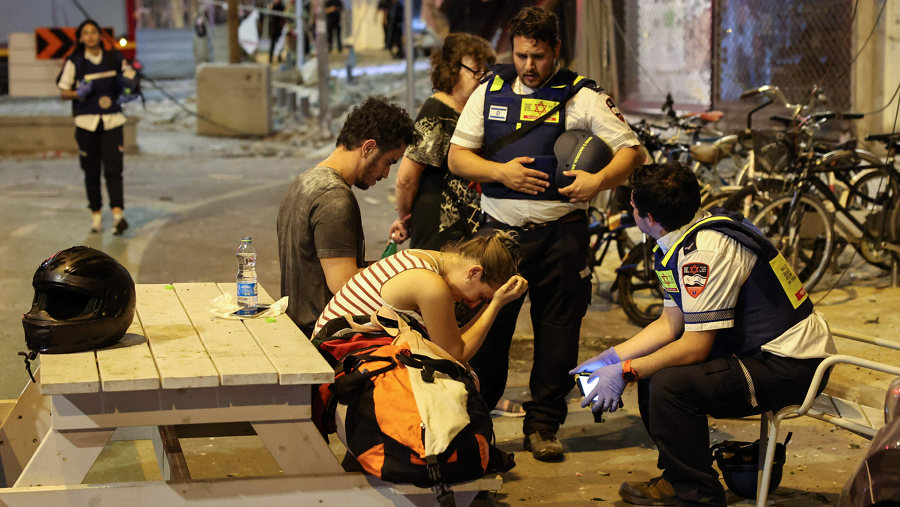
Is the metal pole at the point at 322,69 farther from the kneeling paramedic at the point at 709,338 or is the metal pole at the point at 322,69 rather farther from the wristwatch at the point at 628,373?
the wristwatch at the point at 628,373

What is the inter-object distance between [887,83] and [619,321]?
392 cm

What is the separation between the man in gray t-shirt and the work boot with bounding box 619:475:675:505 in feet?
4.80

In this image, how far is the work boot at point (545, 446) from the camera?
4.12 metres

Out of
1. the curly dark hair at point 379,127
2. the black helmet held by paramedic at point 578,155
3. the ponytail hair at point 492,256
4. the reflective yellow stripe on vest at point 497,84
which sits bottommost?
the ponytail hair at point 492,256

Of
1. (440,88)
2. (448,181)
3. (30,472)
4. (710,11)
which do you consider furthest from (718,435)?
(710,11)

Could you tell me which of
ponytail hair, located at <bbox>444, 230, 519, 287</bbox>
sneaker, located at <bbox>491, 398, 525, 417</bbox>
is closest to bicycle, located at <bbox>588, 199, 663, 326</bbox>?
sneaker, located at <bbox>491, 398, 525, 417</bbox>

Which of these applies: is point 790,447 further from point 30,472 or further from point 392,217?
point 392,217

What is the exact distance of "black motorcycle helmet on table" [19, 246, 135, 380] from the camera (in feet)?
9.30

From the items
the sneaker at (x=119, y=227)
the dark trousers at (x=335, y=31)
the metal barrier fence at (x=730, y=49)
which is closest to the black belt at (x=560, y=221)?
the metal barrier fence at (x=730, y=49)

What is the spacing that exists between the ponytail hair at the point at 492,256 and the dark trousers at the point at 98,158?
6129mm

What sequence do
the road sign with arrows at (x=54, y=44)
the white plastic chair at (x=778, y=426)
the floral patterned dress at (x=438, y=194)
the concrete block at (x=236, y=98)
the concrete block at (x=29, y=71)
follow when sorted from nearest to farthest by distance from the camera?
the white plastic chair at (x=778, y=426) < the floral patterned dress at (x=438, y=194) < the road sign with arrows at (x=54, y=44) < the concrete block at (x=29, y=71) < the concrete block at (x=236, y=98)

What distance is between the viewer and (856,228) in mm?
7102

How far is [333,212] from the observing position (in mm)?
3475

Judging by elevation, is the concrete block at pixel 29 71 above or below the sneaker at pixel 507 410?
above
